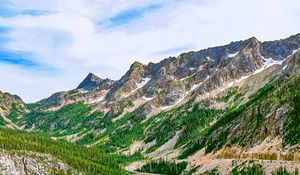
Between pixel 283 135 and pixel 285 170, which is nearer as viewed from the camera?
pixel 285 170

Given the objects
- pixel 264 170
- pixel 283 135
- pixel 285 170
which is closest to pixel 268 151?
pixel 283 135

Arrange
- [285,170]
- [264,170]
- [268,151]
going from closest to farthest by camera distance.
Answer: [285,170] < [264,170] < [268,151]

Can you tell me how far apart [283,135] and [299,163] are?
1385 inches

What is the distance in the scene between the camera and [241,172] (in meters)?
188

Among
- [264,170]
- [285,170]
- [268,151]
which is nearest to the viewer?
[285,170]

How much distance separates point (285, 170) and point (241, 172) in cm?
2765

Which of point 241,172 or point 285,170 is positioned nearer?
point 285,170

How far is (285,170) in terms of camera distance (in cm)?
16338

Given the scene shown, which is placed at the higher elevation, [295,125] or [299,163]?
[295,125]

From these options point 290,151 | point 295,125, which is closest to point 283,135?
point 295,125

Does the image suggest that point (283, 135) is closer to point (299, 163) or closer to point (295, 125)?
point (295, 125)

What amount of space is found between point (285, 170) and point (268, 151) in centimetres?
3481

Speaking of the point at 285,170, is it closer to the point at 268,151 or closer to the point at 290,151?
the point at 290,151

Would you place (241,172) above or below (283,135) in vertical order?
below
